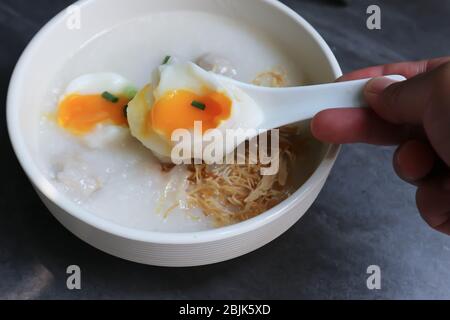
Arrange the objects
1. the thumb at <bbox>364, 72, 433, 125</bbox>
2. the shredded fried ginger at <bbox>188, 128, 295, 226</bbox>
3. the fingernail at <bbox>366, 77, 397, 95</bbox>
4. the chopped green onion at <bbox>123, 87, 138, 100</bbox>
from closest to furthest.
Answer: the thumb at <bbox>364, 72, 433, 125</bbox>, the fingernail at <bbox>366, 77, 397, 95</bbox>, the shredded fried ginger at <bbox>188, 128, 295, 226</bbox>, the chopped green onion at <bbox>123, 87, 138, 100</bbox>

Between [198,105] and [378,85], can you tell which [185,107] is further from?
[378,85]

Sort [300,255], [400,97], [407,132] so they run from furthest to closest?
[300,255] < [407,132] < [400,97]

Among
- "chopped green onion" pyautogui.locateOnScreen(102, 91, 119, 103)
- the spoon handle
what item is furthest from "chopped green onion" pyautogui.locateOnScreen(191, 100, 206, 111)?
"chopped green onion" pyautogui.locateOnScreen(102, 91, 119, 103)

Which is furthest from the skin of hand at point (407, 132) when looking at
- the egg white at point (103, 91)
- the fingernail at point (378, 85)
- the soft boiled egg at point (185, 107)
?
the egg white at point (103, 91)

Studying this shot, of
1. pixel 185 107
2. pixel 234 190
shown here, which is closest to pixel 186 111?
pixel 185 107

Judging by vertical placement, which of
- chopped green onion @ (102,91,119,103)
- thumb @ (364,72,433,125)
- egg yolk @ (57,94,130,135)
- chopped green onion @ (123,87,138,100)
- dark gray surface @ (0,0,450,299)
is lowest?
dark gray surface @ (0,0,450,299)

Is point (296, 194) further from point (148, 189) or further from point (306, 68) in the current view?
point (306, 68)

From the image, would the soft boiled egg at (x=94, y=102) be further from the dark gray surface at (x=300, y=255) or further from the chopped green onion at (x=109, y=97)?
the dark gray surface at (x=300, y=255)

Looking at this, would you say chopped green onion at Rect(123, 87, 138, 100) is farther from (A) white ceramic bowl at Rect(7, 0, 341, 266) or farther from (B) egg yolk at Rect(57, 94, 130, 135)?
(A) white ceramic bowl at Rect(7, 0, 341, 266)
